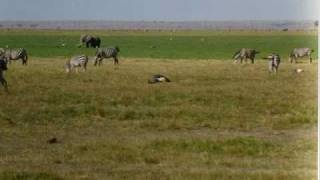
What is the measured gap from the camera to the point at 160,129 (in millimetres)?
12859

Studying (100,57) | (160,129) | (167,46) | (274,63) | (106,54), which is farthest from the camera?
(167,46)

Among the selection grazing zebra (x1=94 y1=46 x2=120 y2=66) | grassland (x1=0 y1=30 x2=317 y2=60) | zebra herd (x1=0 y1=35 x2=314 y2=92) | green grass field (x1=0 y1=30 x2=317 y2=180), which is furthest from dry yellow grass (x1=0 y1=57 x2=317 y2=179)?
grazing zebra (x1=94 y1=46 x2=120 y2=66)

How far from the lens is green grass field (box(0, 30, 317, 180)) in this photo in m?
8.70

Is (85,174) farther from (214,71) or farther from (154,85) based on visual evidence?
(214,71)

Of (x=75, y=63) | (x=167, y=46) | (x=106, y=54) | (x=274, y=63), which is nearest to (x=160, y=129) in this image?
(x=75, y=63)

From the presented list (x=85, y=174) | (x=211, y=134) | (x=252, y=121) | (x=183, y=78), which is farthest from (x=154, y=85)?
(x=85, y=174)

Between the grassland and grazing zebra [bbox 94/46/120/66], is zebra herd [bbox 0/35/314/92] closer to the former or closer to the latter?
grazing zebra [bbox 94/46/120/66]

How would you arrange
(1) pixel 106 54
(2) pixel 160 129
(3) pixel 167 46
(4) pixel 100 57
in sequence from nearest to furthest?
(2) pixel 160 129, (4) pixel 100 57, (1) pixel 106 54, (3) pixel 167 46

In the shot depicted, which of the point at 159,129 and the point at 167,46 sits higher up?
the point at 159,129

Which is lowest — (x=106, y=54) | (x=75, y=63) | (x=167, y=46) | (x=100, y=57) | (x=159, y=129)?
(x=167, y=46)

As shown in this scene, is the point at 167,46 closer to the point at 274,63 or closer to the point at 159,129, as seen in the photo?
the point at 274,63

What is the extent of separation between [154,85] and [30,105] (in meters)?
6.19

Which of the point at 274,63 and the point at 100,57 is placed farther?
the point at 100,57

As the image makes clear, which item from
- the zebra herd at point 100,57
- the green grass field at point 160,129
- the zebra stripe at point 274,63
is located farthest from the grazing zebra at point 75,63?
the zebra stripe at point 274,63
